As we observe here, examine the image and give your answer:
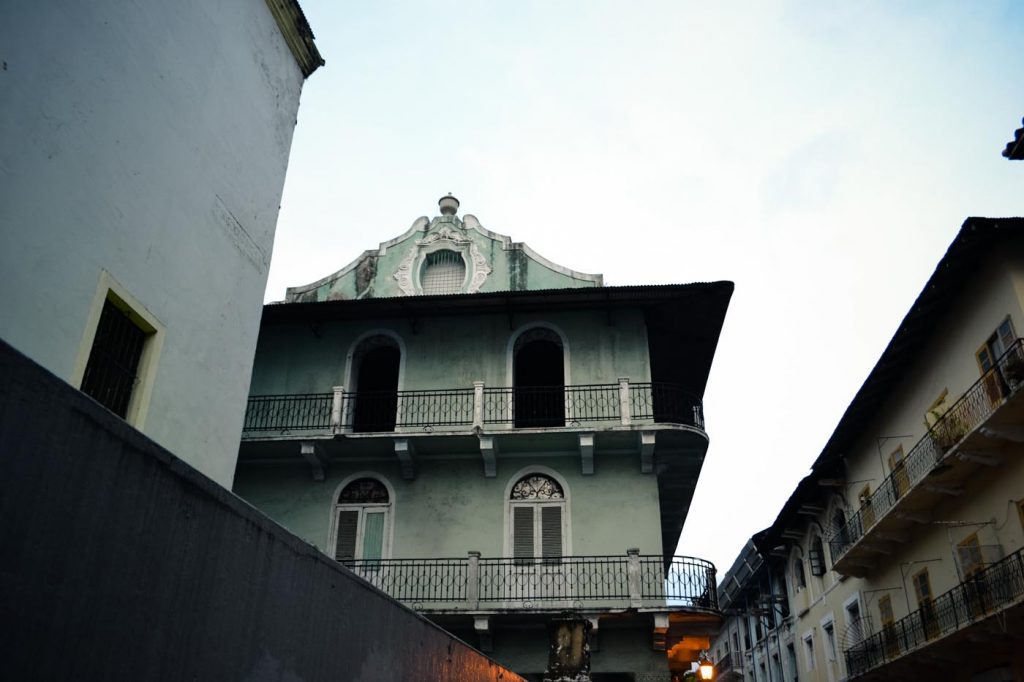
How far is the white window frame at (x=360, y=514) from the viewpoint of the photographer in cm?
1875

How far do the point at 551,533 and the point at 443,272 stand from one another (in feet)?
24.8

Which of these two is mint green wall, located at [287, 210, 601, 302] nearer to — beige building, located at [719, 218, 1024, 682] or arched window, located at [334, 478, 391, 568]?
arched window, located at [334, 478, 391, 568]

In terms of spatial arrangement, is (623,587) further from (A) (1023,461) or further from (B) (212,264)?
(B) (212,264)

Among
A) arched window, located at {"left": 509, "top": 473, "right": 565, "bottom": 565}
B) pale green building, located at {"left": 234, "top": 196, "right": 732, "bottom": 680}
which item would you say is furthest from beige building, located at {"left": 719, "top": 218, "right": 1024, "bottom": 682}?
arched window, located at {"left": 509, "top": 473, "right": 565, "bottom": 565}

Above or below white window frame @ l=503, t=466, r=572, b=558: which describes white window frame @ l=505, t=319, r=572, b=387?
above

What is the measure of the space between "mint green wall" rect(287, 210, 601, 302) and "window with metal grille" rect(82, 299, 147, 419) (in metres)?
11.4

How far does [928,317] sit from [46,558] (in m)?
18.9

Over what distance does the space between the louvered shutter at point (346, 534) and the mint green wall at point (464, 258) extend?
5641 mm

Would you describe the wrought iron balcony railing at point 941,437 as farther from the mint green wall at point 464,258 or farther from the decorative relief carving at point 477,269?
the decorative relief carving at point 477,269

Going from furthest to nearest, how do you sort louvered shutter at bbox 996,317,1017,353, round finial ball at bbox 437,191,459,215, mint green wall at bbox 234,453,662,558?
round finial ball at bbox 437,191,459,215, mint green wall at bbox 234,453,662,558, louvered shutter at bbox 996,317,1017,353

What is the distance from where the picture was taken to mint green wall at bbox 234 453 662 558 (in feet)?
60.1

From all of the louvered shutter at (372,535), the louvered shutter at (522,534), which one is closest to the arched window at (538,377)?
the louvered shutter at (522,534)

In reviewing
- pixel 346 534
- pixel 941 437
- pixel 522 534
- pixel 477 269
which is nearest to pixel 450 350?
pixel 477 269

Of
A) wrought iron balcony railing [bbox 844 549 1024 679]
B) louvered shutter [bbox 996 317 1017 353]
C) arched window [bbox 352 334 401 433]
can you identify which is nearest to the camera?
louvered shutter [bbox 996 317 1017 353]
